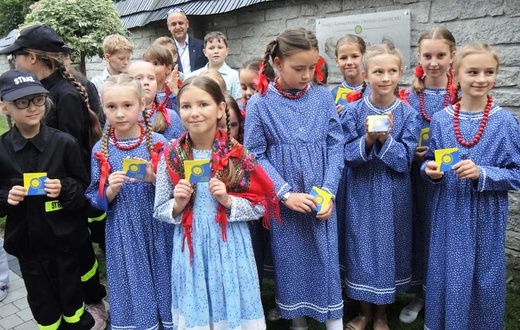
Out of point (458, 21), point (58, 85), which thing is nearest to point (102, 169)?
point (58, 85)

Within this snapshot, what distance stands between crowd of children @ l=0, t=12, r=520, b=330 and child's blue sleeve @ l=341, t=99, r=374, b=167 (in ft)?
0.05

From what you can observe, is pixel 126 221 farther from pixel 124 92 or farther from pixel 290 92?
pixel 290 92

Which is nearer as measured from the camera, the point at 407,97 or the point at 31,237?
the point at 31,237

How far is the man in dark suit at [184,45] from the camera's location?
6.06 m

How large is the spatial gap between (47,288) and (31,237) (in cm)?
38

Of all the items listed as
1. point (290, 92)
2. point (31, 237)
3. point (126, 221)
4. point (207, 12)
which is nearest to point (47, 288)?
point (31, 237)

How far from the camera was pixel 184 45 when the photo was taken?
20.5ft

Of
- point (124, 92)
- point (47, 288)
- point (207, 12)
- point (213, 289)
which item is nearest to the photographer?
point (213, 289)

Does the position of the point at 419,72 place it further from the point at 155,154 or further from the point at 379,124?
the point at 155,154

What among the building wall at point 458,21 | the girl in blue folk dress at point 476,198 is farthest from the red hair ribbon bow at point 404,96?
the building wall at point 458,21

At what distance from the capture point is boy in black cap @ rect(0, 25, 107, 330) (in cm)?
330

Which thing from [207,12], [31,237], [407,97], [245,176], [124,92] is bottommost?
[31,237]

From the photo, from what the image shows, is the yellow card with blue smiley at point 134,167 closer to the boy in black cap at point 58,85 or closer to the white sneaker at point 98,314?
the boy in black cap at point 58,85

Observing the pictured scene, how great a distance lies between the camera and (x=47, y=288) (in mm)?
3064
